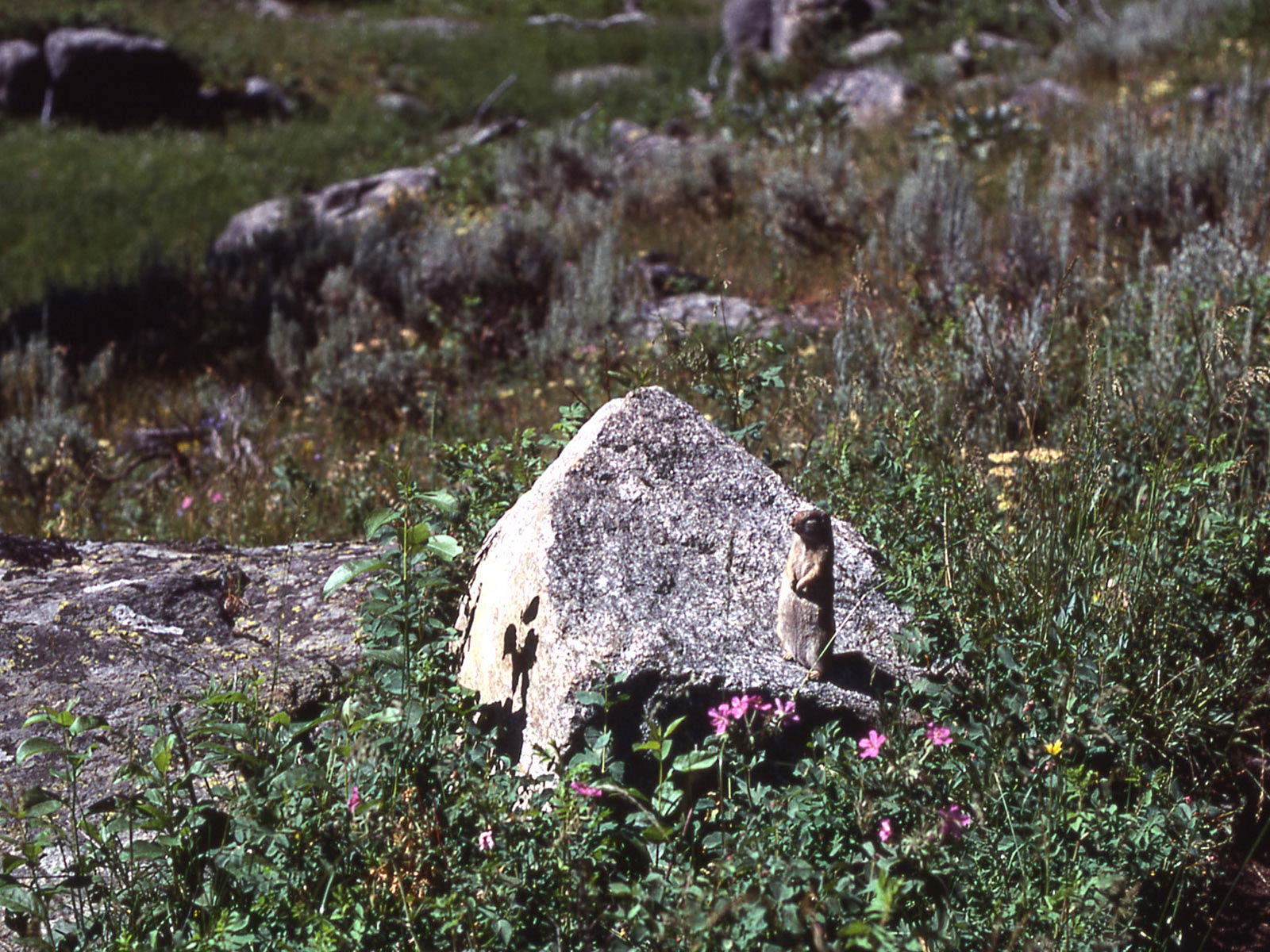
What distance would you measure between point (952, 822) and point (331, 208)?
923 cm

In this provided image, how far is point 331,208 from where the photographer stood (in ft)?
32.9

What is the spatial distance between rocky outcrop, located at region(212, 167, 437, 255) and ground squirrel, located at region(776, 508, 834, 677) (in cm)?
737

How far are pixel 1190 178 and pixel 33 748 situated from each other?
6.58 m

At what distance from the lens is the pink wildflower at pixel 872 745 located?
2.12 m

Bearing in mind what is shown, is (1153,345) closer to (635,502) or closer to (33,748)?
(635,502)

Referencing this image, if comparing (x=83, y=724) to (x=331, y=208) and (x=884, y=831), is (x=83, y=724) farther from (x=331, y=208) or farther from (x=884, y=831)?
(x=331, y=208)

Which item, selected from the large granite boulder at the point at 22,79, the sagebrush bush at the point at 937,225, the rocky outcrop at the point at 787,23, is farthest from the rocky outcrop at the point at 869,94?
the large granite boulder at the point at 22,79

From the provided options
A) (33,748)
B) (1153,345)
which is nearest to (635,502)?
(33,748)

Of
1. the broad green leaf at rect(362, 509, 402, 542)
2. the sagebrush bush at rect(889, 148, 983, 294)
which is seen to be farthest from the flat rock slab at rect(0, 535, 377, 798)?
the sagebrush bush at rect(889, 148, 983, 294)

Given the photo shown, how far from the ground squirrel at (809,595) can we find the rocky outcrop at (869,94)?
8.65 meters

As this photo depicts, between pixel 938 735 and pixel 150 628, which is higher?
pixel 938 735

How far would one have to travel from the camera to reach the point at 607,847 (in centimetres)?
214

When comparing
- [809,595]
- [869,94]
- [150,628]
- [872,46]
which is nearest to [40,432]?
[150,628]

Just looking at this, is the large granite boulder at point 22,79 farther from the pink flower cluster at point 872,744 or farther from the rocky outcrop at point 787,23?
the pink flower cluster at point 872,744
